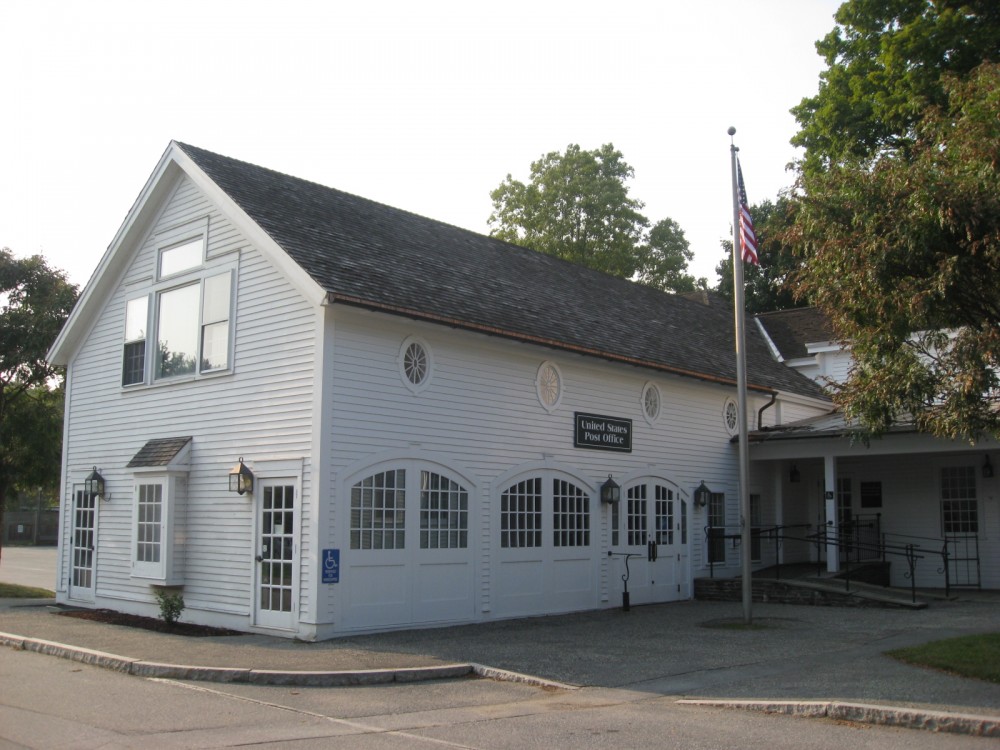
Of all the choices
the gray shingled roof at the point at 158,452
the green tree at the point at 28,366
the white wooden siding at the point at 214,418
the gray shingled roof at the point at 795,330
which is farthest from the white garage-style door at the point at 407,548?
the gray shingled roof at the point at 795,330

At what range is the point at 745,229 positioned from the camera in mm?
16422

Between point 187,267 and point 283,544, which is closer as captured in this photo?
point 283,544

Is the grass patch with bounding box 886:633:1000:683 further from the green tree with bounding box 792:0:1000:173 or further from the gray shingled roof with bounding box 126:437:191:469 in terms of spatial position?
the gray shingled roof with bounding box 126:437:191:469

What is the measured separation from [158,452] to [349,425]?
4234mm

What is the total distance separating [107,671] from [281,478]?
3.76m

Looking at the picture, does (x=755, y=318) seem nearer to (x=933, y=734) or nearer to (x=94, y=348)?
(x=94, y=348)

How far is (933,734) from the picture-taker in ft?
27.0

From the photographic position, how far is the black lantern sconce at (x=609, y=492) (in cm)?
1853

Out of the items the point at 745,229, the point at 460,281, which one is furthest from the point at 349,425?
the point at 745,229

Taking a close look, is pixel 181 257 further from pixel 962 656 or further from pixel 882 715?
pixel 962 656

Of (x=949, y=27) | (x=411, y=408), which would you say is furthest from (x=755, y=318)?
(x=411, y=408)

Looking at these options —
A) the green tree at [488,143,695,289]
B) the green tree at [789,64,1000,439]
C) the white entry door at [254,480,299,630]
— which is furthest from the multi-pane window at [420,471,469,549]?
the green tree at [488,143,695,289]

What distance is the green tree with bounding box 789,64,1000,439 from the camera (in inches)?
400

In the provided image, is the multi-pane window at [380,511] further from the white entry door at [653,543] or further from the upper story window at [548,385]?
the white entry door at [653,543]
